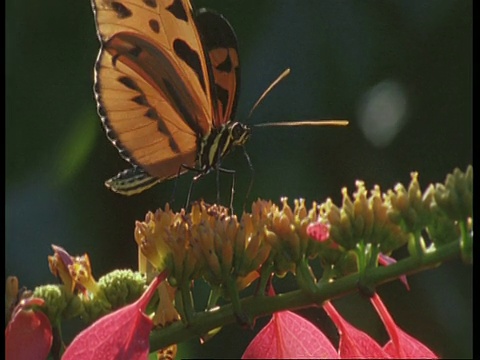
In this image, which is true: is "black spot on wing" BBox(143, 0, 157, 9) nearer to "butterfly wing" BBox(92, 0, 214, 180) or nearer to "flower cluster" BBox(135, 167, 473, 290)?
"butterfly wing" BBox(92, 0, 214, 180)

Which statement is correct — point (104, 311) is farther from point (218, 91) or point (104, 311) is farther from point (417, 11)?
point (417, 11)

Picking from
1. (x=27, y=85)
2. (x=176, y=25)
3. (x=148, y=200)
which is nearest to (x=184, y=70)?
(x=176, y=25)

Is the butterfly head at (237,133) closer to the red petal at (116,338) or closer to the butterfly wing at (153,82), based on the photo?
the butterfly wing at (153,82)

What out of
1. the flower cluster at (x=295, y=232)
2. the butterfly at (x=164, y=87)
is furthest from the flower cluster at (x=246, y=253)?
the butterfly at (x=164, y=87)

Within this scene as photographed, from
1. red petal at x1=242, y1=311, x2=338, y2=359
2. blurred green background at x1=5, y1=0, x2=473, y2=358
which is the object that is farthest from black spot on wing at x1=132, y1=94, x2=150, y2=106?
red petal at x1=242, y1=311, x2=338, y2=359

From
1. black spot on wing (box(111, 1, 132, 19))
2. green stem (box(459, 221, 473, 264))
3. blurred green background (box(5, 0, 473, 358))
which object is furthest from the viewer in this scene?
blurred green background (box(5, 0, 473, 358))

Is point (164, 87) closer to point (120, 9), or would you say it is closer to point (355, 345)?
point (120, 9)
